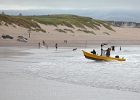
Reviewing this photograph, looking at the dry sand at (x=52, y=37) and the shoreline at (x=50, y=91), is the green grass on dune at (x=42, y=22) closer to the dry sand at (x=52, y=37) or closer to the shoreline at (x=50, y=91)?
the dry sand at (x=52, y=37)

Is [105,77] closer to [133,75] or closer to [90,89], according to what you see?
[133,75]

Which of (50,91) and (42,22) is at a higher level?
(42,22)

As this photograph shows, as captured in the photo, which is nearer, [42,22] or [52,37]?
[52,37]

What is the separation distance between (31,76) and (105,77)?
384 centimetres

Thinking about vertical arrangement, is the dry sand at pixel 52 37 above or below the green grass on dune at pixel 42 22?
below

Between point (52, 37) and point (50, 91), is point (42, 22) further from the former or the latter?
point (50, 91)

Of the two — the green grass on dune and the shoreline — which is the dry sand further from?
the shoreline

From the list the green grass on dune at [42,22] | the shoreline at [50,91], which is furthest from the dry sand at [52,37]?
the shoreline at [50,91]

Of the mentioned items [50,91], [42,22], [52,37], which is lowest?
[50,91]

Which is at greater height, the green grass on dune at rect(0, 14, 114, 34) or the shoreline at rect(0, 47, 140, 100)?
the green grass on dune at rect(0, 14, 114, 34)

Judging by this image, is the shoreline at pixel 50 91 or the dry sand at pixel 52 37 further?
the dry sand at pixel 52 37

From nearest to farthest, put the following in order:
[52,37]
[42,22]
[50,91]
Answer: [50,91]
[52,37]
[42,22]

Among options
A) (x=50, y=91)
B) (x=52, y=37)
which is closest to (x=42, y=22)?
(x=52, y=37)

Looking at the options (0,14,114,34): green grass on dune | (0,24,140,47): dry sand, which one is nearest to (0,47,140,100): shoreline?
(0,24,140,47): dry sand
